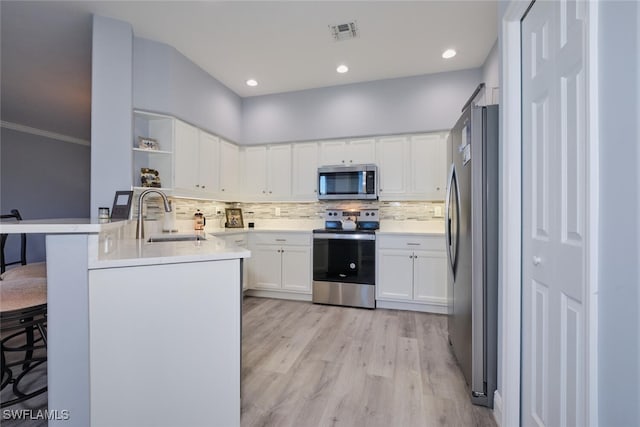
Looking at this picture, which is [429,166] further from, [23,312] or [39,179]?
[39,179]

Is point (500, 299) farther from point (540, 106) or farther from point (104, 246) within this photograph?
point (104, 246)

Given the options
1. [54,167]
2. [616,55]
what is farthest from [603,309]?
[54,167]

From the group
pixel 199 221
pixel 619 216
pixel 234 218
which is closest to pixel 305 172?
pixel 234 218

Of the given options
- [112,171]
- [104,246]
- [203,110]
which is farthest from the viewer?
[203,110]

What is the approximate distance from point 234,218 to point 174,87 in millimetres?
1817

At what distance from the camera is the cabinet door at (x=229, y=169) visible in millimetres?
3740

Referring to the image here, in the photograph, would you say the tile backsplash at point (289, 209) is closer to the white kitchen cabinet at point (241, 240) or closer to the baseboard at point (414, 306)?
the white kitchen cabinet at point (241, 240)

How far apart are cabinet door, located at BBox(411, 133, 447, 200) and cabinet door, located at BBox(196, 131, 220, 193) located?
2.51 meters

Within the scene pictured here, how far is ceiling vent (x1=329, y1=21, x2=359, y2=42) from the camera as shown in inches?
99.9

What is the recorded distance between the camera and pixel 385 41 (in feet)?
9.06

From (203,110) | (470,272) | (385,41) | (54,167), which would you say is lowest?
(470,272)

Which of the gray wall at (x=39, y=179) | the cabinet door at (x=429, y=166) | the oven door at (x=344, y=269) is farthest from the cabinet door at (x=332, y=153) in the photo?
→ the gray wall at (x=39, y=179)

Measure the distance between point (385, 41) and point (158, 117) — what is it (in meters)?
2.42

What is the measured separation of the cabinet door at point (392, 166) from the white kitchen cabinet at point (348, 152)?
0.40 ft
